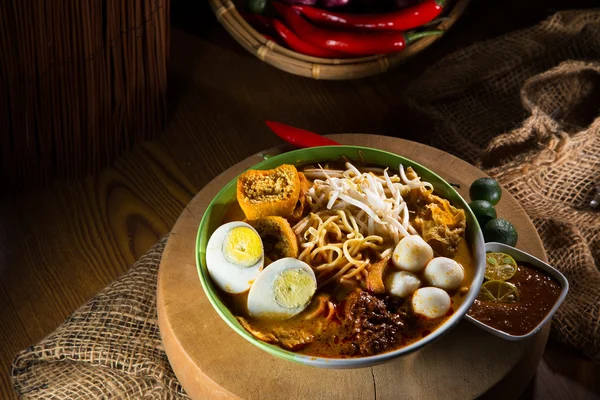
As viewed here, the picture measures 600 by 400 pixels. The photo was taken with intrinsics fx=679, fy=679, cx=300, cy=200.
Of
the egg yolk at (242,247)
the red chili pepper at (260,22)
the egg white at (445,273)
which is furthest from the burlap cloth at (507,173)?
the red chili pepper at (260,22)

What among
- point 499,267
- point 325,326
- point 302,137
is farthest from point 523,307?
point 302,137

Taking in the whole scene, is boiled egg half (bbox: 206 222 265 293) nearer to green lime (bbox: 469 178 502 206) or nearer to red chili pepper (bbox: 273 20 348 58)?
green lime (bbox: 469 178 502 206)

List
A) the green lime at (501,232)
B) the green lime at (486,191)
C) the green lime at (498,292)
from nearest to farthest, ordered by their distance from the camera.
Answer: the green lime at (498,292) → the green lime at (501,232) → the green lime at (486,191)

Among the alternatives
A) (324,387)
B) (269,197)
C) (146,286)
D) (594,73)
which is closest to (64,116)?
(146,286)

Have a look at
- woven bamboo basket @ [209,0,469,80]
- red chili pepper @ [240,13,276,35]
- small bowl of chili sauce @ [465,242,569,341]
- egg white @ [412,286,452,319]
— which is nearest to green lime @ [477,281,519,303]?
small bowl of chili sauce @ [465,242,569,341]

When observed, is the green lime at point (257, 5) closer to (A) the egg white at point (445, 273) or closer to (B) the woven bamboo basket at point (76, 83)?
(B) the woven bamboo basket at point (76, 83)

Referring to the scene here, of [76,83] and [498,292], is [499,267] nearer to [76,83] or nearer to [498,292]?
[498,292]
